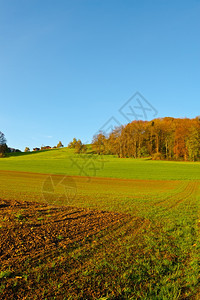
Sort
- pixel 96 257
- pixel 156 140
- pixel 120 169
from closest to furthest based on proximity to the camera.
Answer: pixel 96 257
pixel 120 169
pixel 156 140

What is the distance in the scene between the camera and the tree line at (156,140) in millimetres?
74000

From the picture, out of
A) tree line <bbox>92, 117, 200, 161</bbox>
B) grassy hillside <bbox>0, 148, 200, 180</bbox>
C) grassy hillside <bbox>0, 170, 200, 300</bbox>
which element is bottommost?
grassy hillside <bbox>0, 148, 200, 180</bbox>

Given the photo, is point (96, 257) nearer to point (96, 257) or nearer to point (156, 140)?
point (96, 257)

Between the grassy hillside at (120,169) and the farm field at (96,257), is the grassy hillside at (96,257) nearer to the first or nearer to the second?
the farm field at (96,257)

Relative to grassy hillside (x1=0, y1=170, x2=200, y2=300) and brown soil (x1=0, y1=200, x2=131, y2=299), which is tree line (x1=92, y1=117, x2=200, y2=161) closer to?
brown soil (x1=0, y1=200, x2=131, y2=299)

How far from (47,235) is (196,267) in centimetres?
436

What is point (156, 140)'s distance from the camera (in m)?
85.2

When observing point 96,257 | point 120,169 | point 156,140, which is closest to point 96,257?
point 96,257

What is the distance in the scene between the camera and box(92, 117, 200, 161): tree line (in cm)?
7400

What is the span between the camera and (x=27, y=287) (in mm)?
4035

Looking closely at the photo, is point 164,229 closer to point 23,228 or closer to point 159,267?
point 159,267

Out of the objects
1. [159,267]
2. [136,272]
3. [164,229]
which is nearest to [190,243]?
[164,229]

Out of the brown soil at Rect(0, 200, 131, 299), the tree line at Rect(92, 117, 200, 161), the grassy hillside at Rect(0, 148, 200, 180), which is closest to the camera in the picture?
the brown soil at Rect(0, 200, 131, 299)

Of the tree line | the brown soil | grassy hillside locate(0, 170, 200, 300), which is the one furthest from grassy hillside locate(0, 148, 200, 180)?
grassy hillside locate(0, 170, 200, 300)
